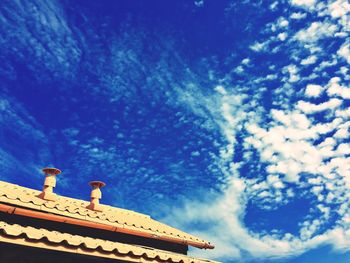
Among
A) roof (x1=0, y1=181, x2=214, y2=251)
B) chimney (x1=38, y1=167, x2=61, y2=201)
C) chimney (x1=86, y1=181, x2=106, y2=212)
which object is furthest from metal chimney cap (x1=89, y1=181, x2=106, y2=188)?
chimney (x1=38, y1=167, x2=61, y2=201)

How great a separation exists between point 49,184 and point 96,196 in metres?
1.38

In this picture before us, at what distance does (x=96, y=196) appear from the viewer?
29.0 ft

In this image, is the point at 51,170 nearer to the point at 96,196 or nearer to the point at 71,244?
the point at 96,196

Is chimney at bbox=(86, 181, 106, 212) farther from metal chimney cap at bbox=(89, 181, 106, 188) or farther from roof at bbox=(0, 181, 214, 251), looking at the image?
roof at bbox=(0, 181, 214, 251)

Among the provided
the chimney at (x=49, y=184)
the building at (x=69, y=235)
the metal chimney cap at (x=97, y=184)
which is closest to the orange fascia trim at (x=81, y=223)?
the building at (x=69, y=235)

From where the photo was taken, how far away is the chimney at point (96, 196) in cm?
855

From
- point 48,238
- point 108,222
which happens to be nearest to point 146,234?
point 108,222

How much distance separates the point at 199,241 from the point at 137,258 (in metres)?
3.64

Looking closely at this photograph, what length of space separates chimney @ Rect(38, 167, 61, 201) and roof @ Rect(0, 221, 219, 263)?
270 cm

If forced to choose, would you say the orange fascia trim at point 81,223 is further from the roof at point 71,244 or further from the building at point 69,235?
the roof at point 71,244

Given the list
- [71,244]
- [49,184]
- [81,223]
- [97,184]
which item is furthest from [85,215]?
[71,244]

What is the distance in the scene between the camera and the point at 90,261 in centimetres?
555

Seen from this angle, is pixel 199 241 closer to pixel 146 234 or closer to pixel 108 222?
pixel 146 234

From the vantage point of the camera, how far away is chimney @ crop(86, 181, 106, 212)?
855cm
